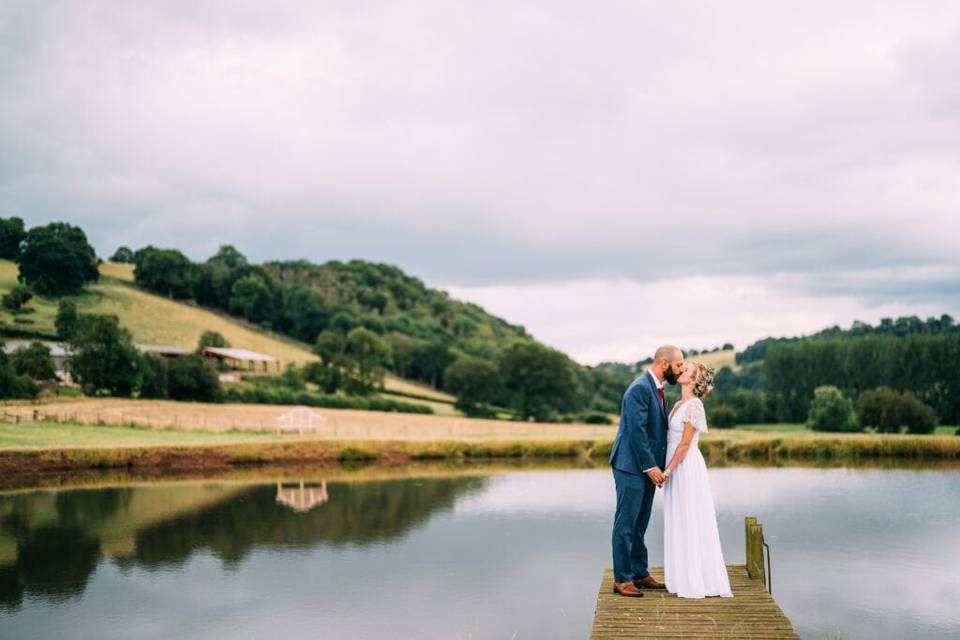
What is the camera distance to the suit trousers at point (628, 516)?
10148mm

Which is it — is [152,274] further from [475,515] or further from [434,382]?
[475,515]

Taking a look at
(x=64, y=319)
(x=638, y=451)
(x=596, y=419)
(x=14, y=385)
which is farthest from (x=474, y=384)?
(x=638, y=451)

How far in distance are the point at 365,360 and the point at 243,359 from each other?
13009 mm

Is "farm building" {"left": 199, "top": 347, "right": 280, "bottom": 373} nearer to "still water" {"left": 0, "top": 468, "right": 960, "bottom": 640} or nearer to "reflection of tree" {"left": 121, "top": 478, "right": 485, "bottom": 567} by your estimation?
"still water" {"left": 0, "top": 468, "right": 960, "bottom": 640}

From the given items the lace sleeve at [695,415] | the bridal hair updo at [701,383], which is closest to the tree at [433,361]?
the bridal hair updo at [701,383]

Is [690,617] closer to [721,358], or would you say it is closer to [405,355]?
[405,355]

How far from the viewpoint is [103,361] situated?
59.8m

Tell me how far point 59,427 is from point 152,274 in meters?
64.6

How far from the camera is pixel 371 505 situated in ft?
95.2

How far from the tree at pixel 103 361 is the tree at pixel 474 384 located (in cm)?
3030

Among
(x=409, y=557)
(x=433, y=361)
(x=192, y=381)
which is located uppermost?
(x=433, y=361)

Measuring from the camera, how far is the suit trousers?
10148 millimetres

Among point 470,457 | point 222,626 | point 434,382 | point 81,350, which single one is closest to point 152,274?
point 434,382

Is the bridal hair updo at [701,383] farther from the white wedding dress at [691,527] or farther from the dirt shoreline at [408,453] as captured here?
the dirt shoreline at [408,453]
